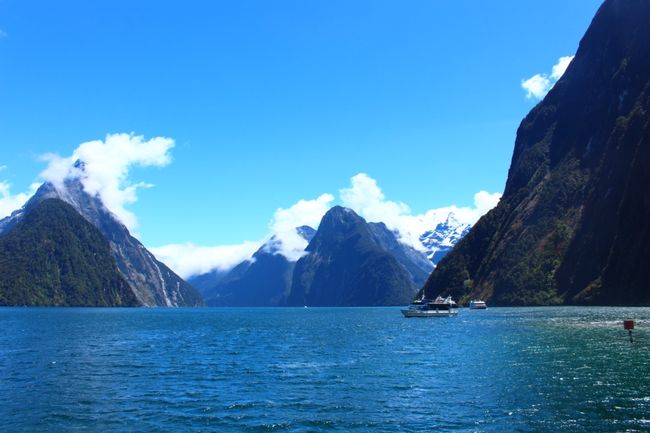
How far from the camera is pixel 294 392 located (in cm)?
4806

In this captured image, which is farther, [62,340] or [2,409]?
[62,340]

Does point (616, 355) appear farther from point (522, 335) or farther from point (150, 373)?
point (150, 373)

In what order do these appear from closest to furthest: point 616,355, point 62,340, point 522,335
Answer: point 616,355 < point 522,335 < point 62,340

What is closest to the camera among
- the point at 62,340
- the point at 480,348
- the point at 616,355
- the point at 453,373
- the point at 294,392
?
the point at 294,392

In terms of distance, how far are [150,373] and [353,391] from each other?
2317 centimetres

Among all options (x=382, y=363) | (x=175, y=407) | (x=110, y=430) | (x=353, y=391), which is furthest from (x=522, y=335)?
(x=110, y=430)

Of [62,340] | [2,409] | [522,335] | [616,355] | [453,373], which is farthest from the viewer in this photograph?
[62,340]

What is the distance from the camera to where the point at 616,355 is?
207 ft

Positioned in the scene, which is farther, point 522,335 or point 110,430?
point 522,335

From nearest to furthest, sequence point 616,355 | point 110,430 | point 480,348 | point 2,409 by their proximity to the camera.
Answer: point 110,430 → point 2,409 → point 616,355 → point 480,348

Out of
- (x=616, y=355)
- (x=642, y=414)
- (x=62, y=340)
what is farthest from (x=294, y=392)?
(x=62, y=340)

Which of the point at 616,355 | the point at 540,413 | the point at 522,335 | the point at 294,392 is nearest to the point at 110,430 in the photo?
the point at 294,392

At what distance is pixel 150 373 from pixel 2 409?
749 inches

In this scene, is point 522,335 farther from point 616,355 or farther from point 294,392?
point 294,392
